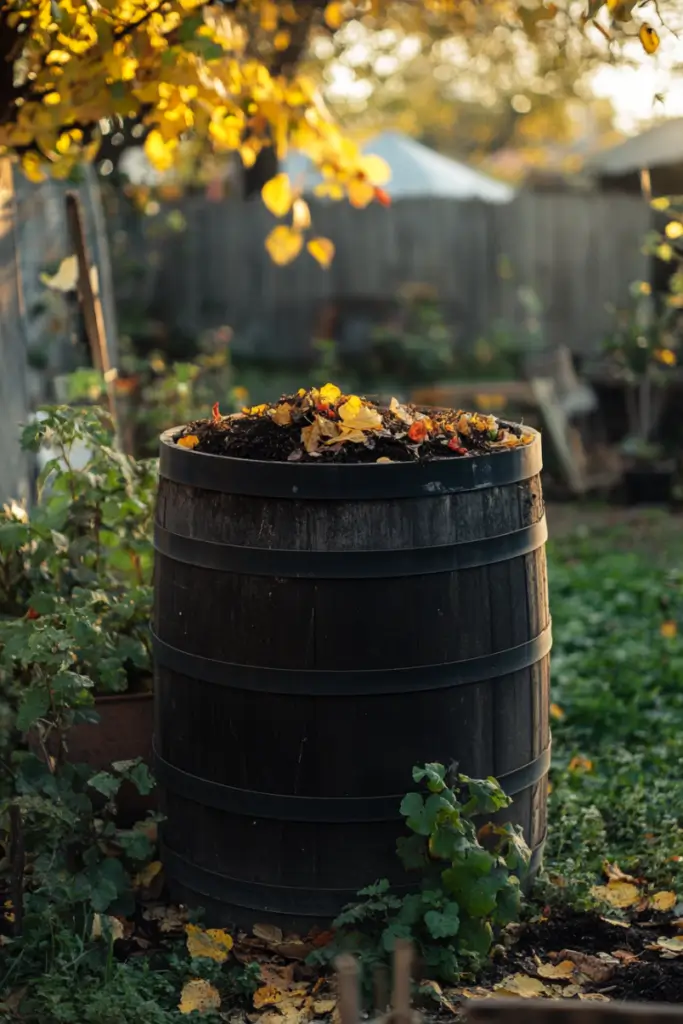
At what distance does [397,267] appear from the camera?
1439cm

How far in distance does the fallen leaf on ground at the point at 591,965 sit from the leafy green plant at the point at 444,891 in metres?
0.20

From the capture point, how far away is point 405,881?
296 centimetres

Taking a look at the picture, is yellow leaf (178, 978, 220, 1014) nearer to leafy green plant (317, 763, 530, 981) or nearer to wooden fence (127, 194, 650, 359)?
leafy green plant (317, 763, 530, 981)

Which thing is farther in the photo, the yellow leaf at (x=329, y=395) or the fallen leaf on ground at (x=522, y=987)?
the yellow leaf at (x=329, y=395)

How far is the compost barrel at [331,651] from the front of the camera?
2.81m

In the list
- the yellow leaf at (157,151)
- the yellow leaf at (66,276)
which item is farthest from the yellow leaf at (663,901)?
the yellow leaf at (66,276)

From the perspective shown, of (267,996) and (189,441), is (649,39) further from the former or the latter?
(267,996)

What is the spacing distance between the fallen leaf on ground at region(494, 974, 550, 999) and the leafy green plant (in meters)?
0.09

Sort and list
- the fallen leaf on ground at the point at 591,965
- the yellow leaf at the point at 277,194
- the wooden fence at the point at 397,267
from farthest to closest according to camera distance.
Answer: the wooden fence at the point at 397,267 < the yellow leaf at the point at 277,194 < the fallen leaf on ground at the point at 591,965

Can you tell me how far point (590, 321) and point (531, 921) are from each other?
12.0 m

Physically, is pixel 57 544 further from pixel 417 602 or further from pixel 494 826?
pixel 494 826

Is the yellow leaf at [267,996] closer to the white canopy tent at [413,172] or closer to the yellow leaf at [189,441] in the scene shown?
the yellow leaf at [189,441]

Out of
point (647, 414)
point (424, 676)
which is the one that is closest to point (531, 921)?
point (424, 676)

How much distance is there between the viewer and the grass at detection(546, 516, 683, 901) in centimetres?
357
